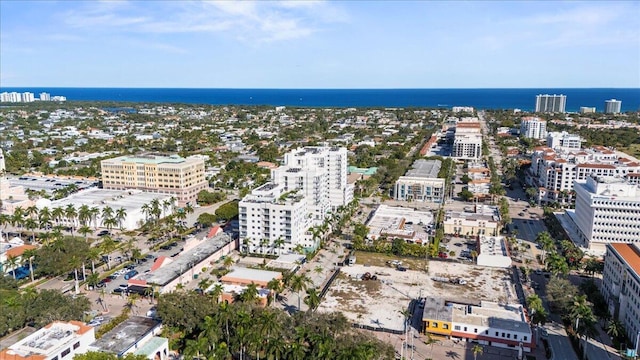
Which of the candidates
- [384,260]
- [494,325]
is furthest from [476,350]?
[384,260]

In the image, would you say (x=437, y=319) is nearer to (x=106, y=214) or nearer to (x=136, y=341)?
(x=136, y=341)

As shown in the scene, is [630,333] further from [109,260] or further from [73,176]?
[73,176]

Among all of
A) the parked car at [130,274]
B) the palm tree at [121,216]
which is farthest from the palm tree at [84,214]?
the parked car at [130,274]

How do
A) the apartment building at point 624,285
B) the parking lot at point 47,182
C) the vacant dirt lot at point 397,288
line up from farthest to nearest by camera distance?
the parking lot at point 47,182, the vacant dirt lot at point 397,288, the apartment building at point 624,285

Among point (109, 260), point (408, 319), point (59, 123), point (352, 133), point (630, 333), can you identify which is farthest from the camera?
point (59, 123)

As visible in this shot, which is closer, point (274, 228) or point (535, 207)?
point (274, 228)

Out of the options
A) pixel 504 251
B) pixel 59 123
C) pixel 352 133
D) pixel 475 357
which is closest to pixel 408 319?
pixel 475 357

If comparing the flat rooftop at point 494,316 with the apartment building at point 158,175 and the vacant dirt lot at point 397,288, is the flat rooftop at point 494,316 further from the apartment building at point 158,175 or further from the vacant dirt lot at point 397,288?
the apartment building at point 158,175
